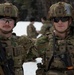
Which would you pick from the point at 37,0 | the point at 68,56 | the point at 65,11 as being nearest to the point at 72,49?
the point at 68,56

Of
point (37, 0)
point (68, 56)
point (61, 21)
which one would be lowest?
point (37, 0)

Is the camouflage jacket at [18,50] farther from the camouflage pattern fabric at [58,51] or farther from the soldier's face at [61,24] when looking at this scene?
the soldier's face at [61,24]

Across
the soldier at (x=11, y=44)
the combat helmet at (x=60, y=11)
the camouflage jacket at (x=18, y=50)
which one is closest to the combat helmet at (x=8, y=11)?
the soldier at (x=11, y=44)

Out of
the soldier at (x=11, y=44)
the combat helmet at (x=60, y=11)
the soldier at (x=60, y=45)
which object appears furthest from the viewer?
the combat helmet at (x=60, y=11)

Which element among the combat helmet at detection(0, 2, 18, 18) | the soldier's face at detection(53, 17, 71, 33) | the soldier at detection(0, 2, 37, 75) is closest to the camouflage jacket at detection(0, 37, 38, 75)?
the soldier at detection(0, 2, 37, 75)

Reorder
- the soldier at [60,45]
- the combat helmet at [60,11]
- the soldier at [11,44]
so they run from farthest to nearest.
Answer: the combat helmet at [60,11] → the soldier at [60,45] → the soldier at [11,44]

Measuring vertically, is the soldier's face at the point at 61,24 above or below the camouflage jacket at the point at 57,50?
above

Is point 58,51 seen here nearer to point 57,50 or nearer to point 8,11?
point 57,50

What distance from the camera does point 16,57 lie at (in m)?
5.27

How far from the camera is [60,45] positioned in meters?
5.41

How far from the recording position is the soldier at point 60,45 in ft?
17.5

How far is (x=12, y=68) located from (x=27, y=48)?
43 cm

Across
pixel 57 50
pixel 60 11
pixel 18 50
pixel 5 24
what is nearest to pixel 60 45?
pixel 57 50

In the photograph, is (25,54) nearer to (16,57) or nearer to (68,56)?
(16,57)
